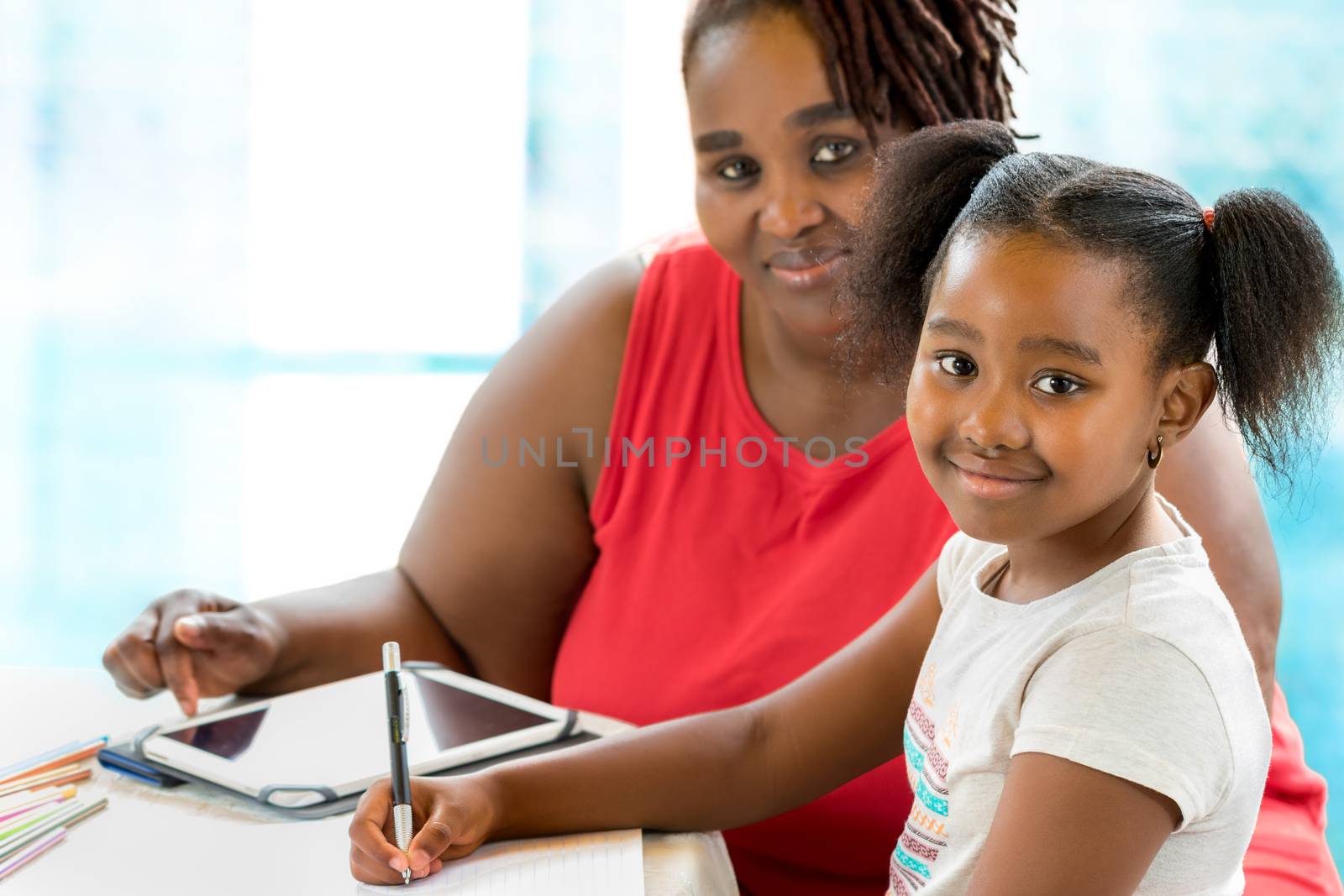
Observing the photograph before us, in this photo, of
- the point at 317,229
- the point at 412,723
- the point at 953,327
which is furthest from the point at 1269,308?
the point at 317,229

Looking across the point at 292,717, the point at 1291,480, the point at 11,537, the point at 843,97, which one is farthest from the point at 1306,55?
the point at 11,537

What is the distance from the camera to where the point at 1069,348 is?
696 mm

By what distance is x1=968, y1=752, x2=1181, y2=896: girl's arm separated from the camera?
0.66 m

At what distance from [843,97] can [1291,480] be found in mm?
518

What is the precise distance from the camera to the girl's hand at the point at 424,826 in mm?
812

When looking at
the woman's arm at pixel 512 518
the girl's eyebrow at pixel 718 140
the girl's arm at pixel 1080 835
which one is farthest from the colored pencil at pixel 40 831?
the girl's eyebrow at pixel 718 140

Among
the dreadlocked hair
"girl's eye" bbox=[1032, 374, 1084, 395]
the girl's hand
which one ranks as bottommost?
the girl's hand

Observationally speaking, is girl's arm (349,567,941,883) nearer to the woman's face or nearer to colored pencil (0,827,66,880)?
colored pencil (0,827,66,880)

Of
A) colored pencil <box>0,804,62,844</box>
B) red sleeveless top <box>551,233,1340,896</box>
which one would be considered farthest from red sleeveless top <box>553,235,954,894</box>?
colored pencil <box>0,804,62,844</box>

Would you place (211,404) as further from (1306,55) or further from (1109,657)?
(1109,657)

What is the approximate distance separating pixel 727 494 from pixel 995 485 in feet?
1.95

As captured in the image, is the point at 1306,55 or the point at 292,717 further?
the point at 1306,55

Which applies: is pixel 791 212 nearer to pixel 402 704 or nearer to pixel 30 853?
pixel 402 704

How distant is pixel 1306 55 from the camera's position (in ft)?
8.57
